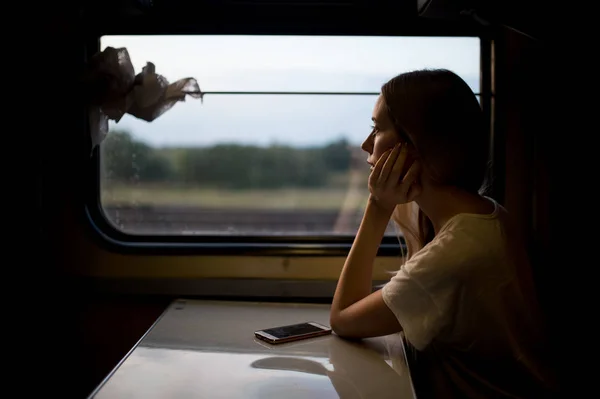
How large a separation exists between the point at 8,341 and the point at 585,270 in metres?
1.87

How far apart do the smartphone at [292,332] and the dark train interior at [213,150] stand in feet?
1.61

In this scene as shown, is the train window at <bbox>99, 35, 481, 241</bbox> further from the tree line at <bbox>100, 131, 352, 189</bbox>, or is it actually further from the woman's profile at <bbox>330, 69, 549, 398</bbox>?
the woman's profile at <bbox>330, 69, 549, 398</bbox>

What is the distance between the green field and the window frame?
129mm

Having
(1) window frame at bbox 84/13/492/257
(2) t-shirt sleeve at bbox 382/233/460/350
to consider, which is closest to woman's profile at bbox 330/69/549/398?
(2) t-shirt sleeve at bbox 382/233/460/350

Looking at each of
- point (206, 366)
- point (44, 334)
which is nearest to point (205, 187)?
point (44, 334)

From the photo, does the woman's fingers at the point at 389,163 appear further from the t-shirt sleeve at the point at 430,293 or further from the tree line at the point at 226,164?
the tree line at the point at 226,164

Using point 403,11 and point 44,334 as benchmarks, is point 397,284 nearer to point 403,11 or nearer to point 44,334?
point 403,11

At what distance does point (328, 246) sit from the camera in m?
2.08

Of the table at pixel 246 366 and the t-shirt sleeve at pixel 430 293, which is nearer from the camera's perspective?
the table at pixel 246 366

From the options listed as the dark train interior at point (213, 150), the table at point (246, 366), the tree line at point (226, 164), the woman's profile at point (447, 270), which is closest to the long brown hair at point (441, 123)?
the woman's profile at point (447, 270)

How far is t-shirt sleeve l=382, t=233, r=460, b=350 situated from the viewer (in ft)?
4.16

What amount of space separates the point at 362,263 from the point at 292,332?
25 centimetres

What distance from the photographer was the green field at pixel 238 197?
2215 mm

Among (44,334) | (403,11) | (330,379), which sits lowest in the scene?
(44,334)
